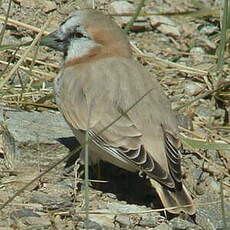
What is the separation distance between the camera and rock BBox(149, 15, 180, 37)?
8.09 metres

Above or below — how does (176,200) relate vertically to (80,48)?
below

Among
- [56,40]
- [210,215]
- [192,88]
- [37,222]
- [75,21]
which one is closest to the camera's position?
[37,222]

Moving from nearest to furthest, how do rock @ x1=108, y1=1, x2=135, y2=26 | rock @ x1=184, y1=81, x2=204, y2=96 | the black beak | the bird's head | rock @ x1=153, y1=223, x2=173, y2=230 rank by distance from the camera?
rock @ x1=153, y1=223, x2=173, y2=230
the bird's head
the black beak
rock @ x1=184, y1=81, x2=204, y2=96
rock @ x1=108, y1=1, x2=135, y2=26

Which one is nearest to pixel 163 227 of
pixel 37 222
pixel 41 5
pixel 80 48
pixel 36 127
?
pixel 37 222

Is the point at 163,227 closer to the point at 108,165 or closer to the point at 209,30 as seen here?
the point at 108,165

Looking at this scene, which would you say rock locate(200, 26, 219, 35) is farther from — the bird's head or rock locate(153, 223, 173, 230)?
rock locate(153, 223, 173, 230)

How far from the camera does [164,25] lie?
320 inches

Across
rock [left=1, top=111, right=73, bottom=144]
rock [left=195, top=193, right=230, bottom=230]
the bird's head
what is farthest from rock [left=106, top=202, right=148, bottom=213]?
the bird's head

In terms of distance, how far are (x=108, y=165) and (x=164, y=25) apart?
2.39 m

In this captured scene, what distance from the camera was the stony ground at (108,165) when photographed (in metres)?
5.41

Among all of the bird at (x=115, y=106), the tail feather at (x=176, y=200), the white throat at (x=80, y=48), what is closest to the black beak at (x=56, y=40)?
the bird at (x=115, y=106)

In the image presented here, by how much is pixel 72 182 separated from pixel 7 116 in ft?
2.55

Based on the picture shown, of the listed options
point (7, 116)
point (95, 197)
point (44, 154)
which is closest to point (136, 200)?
point (95, 197)

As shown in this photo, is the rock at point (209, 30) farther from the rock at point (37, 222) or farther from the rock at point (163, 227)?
the rock at point (37, 222)
